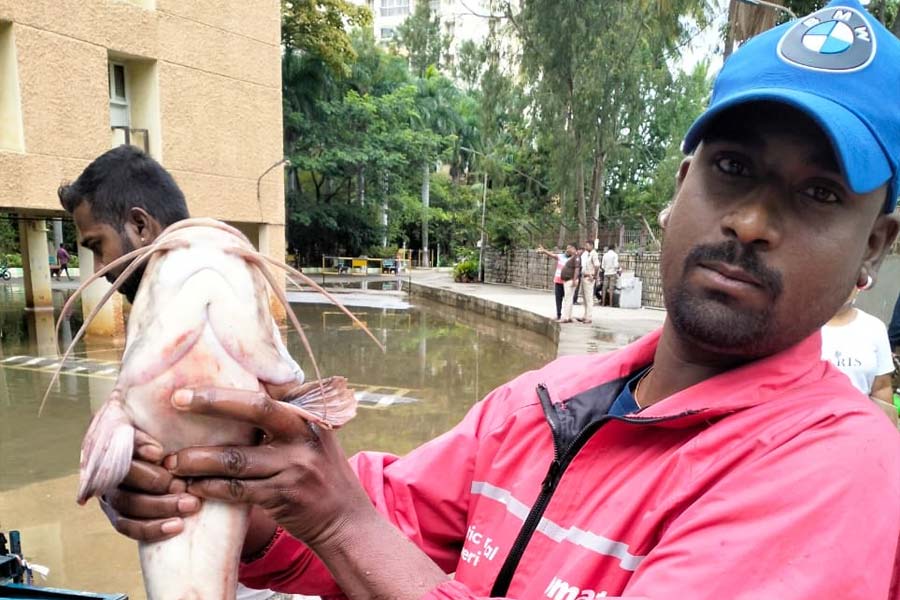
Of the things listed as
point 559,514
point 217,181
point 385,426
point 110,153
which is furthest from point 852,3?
point 217,181

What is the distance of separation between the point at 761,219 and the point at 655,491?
46 cm

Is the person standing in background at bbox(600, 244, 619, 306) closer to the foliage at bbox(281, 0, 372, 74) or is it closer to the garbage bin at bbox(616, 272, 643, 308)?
the garbage bin at bbox(616, 272, 643, 308)

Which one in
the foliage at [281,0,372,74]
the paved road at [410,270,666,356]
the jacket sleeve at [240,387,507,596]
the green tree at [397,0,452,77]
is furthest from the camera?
the green tree at [397,0,452,77]

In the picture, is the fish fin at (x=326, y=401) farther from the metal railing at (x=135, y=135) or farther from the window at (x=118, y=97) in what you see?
the window at (x=118, y=97)

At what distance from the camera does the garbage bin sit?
48.2 ft

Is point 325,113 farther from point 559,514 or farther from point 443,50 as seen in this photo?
point 559,514

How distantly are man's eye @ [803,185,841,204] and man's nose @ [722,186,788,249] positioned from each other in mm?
37

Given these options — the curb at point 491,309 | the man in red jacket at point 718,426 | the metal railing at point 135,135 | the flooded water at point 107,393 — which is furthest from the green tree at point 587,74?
the man in red jacket at point 718,426

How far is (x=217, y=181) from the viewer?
11039 millimetres

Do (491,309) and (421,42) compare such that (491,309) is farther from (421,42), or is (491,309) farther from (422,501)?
(421,42)

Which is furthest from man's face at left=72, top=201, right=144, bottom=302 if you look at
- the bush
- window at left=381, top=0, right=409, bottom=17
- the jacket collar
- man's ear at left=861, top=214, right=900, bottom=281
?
window at left=381, top=0, right=409, bottom=17

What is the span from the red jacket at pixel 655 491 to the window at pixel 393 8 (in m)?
62.2

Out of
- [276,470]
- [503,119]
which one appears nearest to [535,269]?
[503,119]

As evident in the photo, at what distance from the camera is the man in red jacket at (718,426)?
2.55 feet
